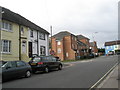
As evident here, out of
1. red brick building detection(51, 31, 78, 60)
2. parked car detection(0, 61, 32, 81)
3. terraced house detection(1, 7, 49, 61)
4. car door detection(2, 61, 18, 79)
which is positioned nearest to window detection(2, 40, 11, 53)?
terraced house detection(1, 7, 49, 61)

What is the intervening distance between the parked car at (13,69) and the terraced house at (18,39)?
21.8 ft

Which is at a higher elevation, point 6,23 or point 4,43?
point 6,23

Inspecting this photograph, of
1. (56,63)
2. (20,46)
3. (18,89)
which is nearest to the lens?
(18,89)

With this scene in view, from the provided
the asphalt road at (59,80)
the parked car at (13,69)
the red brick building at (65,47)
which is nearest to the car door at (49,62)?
the asphalt road at (59,80)

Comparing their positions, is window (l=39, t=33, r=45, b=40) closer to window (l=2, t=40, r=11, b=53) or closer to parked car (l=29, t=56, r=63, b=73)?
window (l=2, t=40, r=11, b=53)

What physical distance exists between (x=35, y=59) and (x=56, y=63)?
9.40ft

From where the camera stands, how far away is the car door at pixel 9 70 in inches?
446

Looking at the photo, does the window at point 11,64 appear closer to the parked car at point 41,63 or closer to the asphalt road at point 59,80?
the asphalt road at point 59,80

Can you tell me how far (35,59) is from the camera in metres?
16.8

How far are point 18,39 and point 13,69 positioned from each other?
34.5ft

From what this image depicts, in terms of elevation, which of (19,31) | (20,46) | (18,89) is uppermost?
(19,31)

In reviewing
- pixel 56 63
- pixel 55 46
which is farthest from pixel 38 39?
pixel 55 46

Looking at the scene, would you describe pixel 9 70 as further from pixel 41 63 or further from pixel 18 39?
pixel 18 39

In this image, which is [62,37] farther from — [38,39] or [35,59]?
[35,59]
